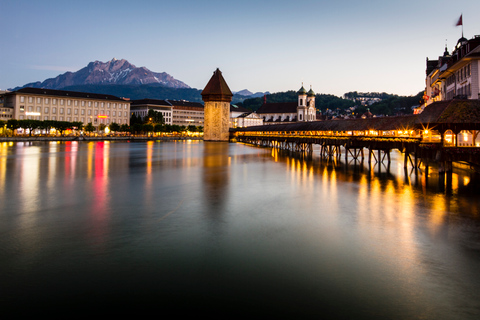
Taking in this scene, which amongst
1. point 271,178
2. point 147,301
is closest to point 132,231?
point 147,301

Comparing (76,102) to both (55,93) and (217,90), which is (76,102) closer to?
(55,93)

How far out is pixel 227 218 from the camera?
13.1 meters

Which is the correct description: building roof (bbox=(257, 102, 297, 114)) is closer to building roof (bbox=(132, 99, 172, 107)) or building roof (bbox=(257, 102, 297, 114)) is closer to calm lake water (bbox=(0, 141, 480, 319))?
building roof (bbox=(132, 99, 172, 107))

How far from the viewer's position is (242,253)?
366 inches

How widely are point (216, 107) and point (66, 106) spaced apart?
41542mm

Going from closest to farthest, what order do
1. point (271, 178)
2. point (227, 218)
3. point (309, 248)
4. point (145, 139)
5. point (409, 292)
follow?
point (409, 292) < point (309, 248) < point (227, 218) < point (271, 178) < point (145, 139)

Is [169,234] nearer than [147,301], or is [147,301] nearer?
[147,301]

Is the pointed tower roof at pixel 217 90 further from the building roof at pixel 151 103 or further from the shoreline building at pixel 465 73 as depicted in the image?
the shoreline building at pixel 465 73

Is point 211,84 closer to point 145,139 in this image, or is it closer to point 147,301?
point 145,139

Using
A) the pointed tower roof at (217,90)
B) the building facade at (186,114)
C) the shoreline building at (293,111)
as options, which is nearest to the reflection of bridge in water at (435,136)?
the pointed tower roof at (217,90)

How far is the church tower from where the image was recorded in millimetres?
99438

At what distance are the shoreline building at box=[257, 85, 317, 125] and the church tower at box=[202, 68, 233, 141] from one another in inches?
1361

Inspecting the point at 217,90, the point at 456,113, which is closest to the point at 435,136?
the point at 456,113

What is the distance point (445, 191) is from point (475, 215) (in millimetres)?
5491
